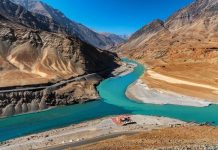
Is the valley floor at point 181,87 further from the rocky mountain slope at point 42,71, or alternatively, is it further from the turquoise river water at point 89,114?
the rocky mountain slope at point 42,71

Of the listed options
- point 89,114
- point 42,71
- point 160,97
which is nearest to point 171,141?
point 89,114

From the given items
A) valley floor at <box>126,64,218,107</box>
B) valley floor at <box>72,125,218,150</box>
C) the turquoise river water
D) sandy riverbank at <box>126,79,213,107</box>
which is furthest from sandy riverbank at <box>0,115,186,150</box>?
valley floor at <box>126,64,218,107</box>

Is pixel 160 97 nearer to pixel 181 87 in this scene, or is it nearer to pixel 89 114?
pixel 181 87

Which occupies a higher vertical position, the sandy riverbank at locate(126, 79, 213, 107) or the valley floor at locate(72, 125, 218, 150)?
the sandy riverbank at locate(126, 79, 213, 107)

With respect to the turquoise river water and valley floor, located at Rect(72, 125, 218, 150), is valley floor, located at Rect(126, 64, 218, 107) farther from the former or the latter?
valley floor, located at Rect(72, 125, 218, 150)

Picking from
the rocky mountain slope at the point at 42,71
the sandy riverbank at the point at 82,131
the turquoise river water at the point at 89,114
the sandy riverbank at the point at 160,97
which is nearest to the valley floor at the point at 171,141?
the sandy riverbank at the point at 82,131

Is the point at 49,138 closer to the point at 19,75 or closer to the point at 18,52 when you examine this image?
the point at 19,75
